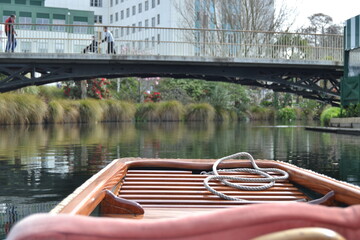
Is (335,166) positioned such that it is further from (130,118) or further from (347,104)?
(130,118)

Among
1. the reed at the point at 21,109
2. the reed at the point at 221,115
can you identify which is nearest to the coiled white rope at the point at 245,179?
the reed at the point at 21,109

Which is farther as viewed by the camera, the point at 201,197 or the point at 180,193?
the point at 180,193

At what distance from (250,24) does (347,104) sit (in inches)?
721

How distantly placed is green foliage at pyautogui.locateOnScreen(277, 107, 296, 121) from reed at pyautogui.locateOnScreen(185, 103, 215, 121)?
806 cm

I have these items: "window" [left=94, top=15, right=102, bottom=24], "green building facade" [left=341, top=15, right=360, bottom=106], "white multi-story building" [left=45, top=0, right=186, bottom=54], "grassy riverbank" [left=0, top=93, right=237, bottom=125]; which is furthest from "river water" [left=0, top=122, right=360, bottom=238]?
"window" [left=94, top=15, right=102, bottom=24]

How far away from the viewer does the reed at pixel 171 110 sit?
41.6 metres

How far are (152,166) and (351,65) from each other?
1854cm

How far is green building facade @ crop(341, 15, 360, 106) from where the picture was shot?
75.8 ft

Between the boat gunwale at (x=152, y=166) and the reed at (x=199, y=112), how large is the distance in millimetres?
36055

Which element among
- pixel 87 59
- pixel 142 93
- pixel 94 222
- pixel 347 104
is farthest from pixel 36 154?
pixel 142 93

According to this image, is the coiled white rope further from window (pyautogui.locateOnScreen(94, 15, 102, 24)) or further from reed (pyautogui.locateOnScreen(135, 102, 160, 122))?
window (pyautogui.locateOnScreen(94, 15, 102, 24))

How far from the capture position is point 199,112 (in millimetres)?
42531

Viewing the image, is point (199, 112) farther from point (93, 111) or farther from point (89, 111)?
point (89, 111)

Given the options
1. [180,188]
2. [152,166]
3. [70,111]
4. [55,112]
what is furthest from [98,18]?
[180,188]
